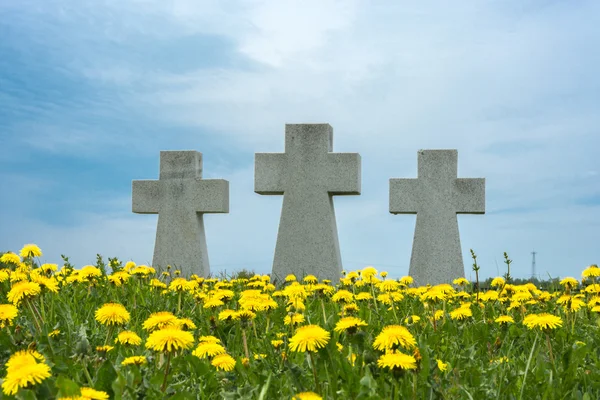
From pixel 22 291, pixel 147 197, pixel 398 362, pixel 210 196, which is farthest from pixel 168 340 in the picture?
pixel 147 197

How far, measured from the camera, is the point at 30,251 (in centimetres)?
573

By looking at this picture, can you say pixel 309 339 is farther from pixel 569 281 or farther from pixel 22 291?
pixel 569 281

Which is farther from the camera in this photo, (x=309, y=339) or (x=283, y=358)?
(x=283, y=358)

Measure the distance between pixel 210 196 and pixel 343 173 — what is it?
2391 millimetres

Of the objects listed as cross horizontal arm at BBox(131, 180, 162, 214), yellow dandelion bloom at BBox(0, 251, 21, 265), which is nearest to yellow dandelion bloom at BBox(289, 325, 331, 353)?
yellow dandelion bloom at BBox(0, 251, 21, 265)

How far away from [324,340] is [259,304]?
108cm

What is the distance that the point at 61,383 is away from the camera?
1.79 m

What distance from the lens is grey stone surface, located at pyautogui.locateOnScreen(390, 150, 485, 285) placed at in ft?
34.3

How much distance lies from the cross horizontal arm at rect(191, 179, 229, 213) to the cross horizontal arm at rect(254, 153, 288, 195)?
0.81 m

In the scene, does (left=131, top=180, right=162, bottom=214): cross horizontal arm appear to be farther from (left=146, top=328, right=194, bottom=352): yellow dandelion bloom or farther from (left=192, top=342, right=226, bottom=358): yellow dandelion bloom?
(left=146, top=328, right=194, bottom=352): yellow dandelion bloom

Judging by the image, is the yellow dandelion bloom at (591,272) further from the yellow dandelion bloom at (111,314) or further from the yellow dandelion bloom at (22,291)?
the yellow dandelion bloom at (22,291)

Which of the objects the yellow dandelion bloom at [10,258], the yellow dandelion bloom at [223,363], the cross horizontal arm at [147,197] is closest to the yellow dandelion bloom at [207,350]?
the yellow dandelion bloom at [223,363]

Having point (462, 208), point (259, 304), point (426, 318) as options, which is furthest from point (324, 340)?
point (462, 208)

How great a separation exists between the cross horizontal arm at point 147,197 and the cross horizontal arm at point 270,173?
198 centimetres
